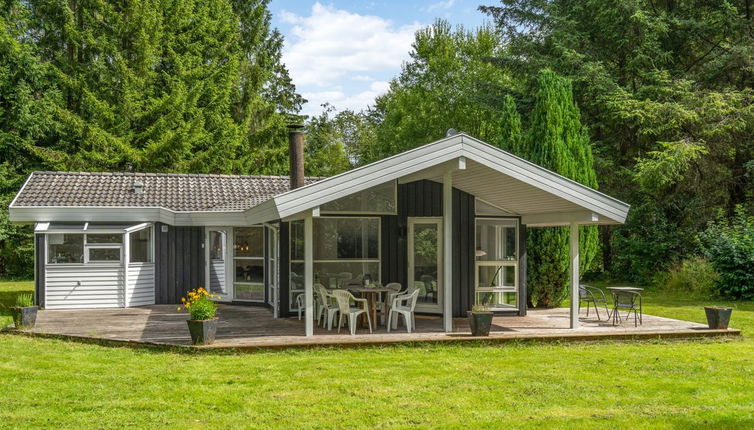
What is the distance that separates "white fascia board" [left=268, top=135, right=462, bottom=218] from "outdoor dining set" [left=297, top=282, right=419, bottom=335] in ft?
5.05

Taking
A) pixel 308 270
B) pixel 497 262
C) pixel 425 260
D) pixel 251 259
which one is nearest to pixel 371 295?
pixel 308 270

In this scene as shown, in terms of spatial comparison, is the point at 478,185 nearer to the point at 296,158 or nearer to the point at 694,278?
the point at 296,158

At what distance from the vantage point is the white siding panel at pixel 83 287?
12477 millimetres

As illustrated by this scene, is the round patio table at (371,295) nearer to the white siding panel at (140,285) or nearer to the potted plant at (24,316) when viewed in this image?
the potted plant at (24,316)

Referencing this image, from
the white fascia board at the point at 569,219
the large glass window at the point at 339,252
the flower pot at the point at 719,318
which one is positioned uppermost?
the white fascia board at the point at 569,219

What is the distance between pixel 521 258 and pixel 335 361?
16.9 ft

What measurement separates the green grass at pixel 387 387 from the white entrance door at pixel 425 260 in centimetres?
246

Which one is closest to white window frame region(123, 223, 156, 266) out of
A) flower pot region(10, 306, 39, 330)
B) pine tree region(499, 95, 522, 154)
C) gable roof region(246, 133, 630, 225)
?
flower pot region(10, 306, 39, 330)

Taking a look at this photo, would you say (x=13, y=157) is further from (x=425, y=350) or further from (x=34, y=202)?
(x=425, y=350)

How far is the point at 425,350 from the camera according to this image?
818cm

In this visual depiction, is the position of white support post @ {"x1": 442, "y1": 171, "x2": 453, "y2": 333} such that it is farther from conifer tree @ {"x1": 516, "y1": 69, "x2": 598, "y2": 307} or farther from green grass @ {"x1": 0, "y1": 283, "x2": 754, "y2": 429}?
conifer tree @ {"x1": 516, "y1": 69, "x2": 598, "y2": 307}

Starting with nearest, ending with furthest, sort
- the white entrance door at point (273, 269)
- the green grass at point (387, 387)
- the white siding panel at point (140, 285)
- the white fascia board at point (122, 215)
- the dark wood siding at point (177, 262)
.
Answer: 1. the green grass at point (387, 387)
2. the white entrance door at point (273, 269)
3. the white fascia board at point (122, 215)
4. the white siding panel at point (140, 285)
5. the dark wood siding at point (177, 262)

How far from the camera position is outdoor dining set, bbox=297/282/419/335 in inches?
354

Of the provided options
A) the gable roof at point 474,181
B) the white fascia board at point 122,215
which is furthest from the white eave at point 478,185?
the white fascia board at point 122,215
